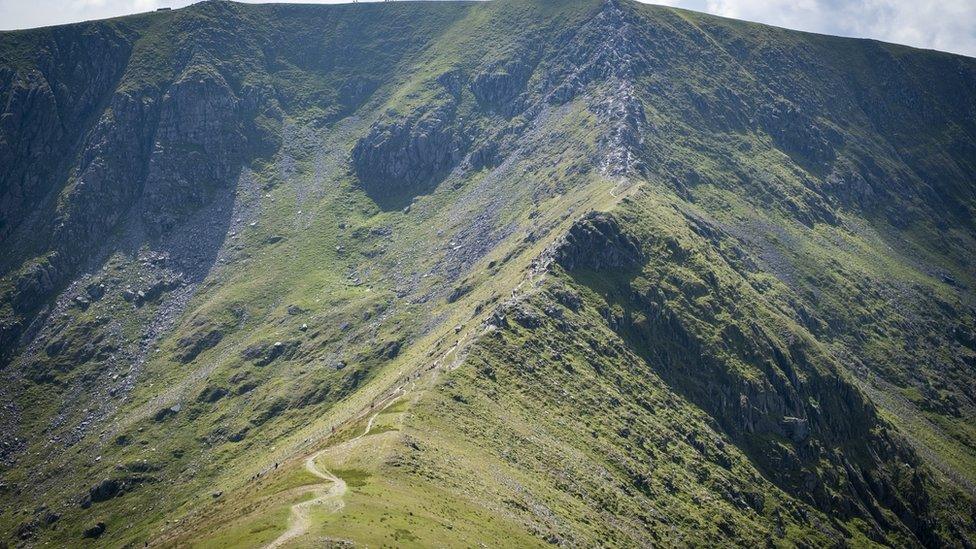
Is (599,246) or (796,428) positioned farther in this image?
(599,246)

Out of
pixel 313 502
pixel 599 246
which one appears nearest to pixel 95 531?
pixel 313 502

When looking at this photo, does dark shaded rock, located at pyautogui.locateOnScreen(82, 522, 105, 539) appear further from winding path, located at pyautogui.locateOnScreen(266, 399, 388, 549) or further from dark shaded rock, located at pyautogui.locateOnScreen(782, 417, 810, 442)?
dark shaded rock, located at pyautogui.locateOnScreen(782, 417, 810, 442)

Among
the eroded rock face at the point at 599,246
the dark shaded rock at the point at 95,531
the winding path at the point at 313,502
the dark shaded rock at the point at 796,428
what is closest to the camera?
the winding path at the point at 313,502

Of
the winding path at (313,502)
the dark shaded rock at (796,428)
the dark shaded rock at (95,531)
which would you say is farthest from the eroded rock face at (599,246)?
the dark shaded rock at (95,531)

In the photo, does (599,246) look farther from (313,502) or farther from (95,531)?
(95,531)

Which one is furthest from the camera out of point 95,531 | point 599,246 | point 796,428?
point 599,246

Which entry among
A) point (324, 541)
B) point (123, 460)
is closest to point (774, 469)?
point (324, 541)

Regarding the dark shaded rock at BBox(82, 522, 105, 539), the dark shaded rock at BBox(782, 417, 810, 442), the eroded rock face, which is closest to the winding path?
the dark shaded rock at BBox(82, 522, 105, 539)

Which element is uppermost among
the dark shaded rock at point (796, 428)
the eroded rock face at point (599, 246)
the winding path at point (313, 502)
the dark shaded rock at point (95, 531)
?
the eroded rock face at point (599, 246)

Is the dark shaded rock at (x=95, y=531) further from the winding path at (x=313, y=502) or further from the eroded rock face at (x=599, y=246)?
the eroded rock face at (x=599, y=246)

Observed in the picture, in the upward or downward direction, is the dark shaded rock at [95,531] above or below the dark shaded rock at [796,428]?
below

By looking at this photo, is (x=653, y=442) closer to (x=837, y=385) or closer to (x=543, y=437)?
(x=543, y=437)
